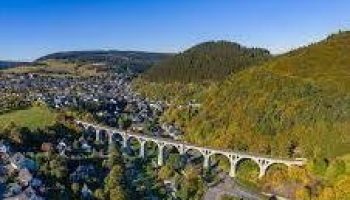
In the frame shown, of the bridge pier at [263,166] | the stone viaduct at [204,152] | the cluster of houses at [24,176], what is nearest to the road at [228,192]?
the bridge pier at [263,166]

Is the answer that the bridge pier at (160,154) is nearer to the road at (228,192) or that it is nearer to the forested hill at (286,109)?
the forested hill at (286,109)

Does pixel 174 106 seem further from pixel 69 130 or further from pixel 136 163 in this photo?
pixel 136 163

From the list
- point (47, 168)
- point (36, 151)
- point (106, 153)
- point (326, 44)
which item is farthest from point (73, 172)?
point (326, 44)

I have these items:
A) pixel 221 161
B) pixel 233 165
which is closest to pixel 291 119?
pixel 233 165

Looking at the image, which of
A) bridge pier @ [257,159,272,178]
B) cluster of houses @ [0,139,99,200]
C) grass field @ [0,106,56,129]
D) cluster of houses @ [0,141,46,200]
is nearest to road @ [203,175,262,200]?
bridge pier @ [257,159,272,178]

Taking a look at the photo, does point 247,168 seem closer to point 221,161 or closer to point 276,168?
point 221,161

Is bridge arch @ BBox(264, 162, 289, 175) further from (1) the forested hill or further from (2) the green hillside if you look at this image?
(1) the forested hill
